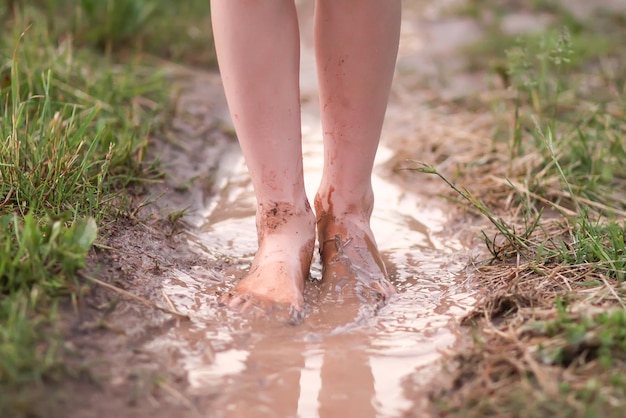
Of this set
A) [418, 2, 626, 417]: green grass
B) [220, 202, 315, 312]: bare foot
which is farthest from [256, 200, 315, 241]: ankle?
[418, 2, 626, 417]: green grass

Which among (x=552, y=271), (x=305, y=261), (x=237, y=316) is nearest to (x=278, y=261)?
(x=305, y=261)

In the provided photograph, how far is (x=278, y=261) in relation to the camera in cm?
197

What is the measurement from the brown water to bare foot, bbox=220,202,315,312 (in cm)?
5

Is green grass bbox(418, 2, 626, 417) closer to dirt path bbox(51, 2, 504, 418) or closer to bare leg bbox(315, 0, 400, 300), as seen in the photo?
dirt path bbox(51, 2, 504, 418)

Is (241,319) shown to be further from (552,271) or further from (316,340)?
(552,271)

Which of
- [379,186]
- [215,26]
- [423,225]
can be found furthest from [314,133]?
[215,26]

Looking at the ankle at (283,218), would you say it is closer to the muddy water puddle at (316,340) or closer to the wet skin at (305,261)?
the wet skin at (305,261)

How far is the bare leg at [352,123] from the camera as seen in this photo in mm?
1931

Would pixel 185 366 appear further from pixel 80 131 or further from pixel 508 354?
pixel 80 131

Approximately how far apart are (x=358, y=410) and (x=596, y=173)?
150 centimetres

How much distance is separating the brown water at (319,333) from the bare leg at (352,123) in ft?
0.31

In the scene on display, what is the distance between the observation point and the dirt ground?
1532 mm

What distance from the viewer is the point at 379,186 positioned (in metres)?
2.93

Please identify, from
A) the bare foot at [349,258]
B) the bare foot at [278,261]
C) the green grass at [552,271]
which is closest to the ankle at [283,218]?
the bare foot at [278,261]
